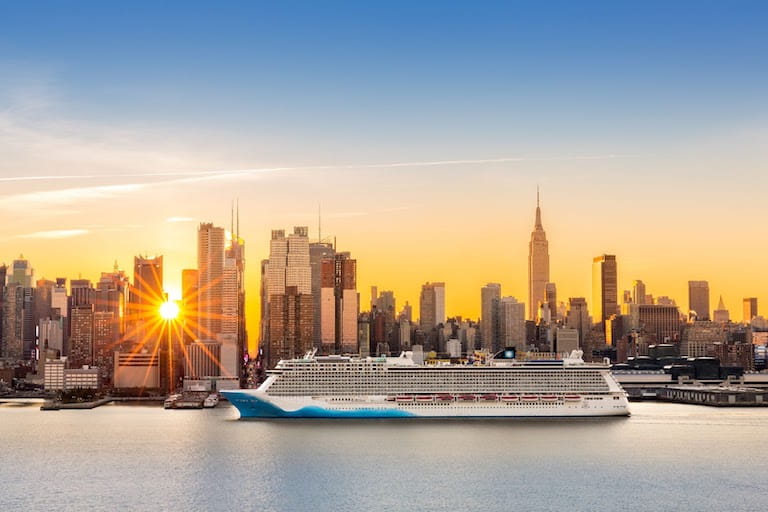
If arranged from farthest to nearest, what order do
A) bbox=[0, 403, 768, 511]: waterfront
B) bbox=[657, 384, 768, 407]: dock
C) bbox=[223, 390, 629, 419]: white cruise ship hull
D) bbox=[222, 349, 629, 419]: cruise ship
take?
bbox=[657, 384, 768, 407]: dock → bbox=[222, 349, 629, 419]: cruise ship → bbox=[223, 390, 629, 419]: white cruise ship hull → bbox=[0, 403, 768, 511]: waterfront

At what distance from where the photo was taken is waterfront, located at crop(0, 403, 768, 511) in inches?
1813

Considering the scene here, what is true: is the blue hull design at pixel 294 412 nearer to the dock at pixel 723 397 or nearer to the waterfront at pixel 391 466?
the waterfront at pixel 391 466

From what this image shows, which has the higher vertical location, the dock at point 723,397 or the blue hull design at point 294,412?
the blue hull design at point 294,412

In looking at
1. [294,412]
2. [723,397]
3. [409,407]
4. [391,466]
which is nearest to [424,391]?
[409,407]

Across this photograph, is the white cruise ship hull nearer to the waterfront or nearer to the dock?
the waterfront

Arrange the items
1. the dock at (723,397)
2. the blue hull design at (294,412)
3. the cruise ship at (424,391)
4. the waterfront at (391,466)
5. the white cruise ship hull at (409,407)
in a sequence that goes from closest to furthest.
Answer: the waterfront at (391,466), the blue hull design at (294,412), the white cruise ship hull at (409,407), the cruise ship at (424,391), the dock at (723,397)

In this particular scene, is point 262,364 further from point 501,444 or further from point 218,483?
point 218,483

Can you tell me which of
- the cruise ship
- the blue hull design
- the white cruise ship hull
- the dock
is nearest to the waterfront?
the blue hull design

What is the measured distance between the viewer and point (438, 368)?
8412cm

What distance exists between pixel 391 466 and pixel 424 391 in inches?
A: 1111

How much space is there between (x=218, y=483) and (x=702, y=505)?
2077 centimetres

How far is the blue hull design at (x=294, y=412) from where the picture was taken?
267 feet

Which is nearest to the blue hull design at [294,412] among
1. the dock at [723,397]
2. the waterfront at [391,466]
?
the waterfront at [391,466]

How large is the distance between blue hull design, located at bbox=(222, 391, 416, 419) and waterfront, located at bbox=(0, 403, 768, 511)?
1298 mm
